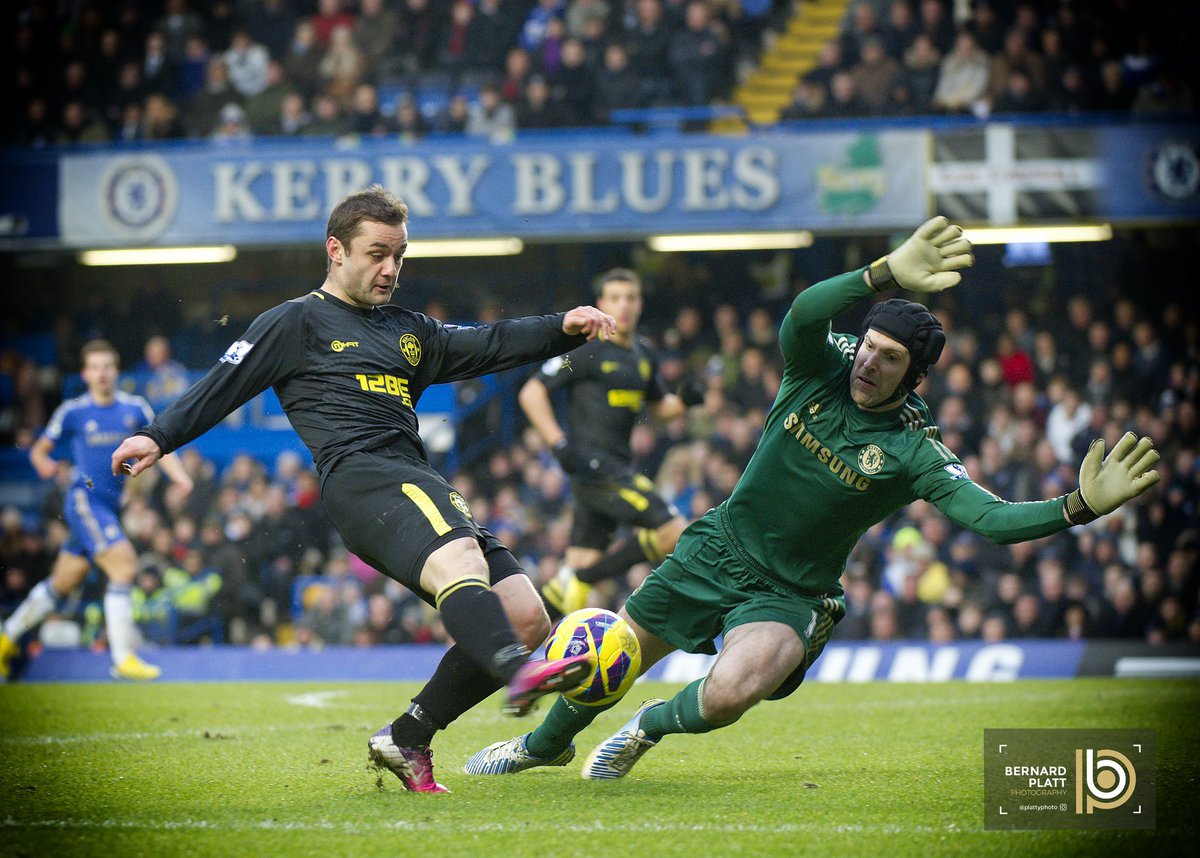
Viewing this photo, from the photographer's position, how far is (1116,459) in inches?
195

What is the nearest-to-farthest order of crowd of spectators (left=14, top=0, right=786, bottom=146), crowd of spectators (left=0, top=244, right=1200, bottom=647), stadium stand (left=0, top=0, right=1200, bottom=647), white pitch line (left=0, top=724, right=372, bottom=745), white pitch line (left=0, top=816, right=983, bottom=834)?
white pitch line (left=0, top=816, right=983, bottom=834), white pitch line (left=0, top=724, right=372, bottom=745), crowd of spectators (left=0, top=244, right=1200, bottom=647), stadium stand (left=0, top=0, right=1200, bottom=647), crowd of spectators (left=14, top=0, right=786, bottom=146)

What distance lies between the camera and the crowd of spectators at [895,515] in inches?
516

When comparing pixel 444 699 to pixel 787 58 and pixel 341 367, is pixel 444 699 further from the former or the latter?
pixel 787 58

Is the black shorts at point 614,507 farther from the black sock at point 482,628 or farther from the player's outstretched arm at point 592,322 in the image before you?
the black sock at point 482,628

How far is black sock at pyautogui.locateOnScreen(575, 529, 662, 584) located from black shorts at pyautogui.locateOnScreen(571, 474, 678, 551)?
0.45 feet

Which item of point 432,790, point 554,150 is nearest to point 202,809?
point 432,790

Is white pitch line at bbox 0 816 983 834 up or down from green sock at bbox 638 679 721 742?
down

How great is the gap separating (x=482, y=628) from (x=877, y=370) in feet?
5.87

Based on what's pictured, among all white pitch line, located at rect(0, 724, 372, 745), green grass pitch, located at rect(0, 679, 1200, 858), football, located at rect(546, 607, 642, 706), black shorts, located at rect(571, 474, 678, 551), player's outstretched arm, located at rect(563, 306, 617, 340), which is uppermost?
player's outstretched arm, located at rect(563, 306, 617, 340)

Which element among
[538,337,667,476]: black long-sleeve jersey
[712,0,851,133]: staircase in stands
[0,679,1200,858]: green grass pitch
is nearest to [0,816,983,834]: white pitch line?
[0,679,1200,858]: green grass pitch

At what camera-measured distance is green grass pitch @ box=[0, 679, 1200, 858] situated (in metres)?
4.43

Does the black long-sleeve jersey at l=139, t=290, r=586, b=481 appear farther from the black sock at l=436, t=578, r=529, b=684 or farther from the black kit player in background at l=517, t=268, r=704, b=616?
the black kit player in background at l=517, t=268, r=704, b=616

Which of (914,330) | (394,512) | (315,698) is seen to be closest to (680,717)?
(394,512)

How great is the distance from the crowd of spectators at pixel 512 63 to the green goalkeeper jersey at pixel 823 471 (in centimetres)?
1064
